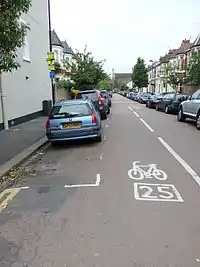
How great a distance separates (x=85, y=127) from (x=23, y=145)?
218cm

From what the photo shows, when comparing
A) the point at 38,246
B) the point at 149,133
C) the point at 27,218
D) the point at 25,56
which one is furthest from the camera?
the point at 25,56

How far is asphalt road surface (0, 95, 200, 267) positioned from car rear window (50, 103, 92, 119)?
226cm

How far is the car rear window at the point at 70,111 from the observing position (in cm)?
1060

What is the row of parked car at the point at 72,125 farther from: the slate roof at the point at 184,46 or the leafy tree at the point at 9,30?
the slate roof at the point at 184,46

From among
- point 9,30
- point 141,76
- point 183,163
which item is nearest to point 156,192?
point 183,163

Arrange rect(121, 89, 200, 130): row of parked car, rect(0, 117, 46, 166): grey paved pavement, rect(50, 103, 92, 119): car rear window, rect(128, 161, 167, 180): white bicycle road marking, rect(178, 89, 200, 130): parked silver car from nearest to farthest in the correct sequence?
1. rect(128, 161, 167, 180): white bicycle road marking
2. rect(0, 117, 46, 166): grey paved pavement
3. rect(50, 103, 92, 119): car rear window
4. rect(178, 89, 200, 130): parked silver car
5. rect(121, 89, 200, 130): row of parked car

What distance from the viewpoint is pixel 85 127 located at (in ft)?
34.5

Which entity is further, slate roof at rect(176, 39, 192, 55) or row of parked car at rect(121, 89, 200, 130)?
slate roof at rect(176, 39, 192, 55)

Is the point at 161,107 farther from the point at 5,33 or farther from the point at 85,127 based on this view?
the point at 5,33

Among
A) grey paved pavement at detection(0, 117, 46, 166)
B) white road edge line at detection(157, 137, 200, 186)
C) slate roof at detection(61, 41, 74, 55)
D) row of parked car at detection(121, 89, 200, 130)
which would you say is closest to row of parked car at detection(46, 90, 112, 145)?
grey paved pavement at detection(0, 117, 46, 166)

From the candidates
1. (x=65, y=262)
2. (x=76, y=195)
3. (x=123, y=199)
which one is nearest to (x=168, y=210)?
(x=123, y=199)

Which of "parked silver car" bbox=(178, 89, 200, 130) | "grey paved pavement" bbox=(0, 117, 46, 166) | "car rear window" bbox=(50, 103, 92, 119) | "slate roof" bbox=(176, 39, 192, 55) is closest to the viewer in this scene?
"grey paved pavement" bbox=(0, 117, 46, 166)

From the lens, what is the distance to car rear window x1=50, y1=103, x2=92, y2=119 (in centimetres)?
1060

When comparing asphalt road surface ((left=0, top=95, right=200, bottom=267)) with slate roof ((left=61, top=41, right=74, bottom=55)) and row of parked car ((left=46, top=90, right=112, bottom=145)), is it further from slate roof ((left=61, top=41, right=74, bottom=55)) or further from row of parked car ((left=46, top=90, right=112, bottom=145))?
slate roof ((left=61, top=41, right=74, bottom=55))
